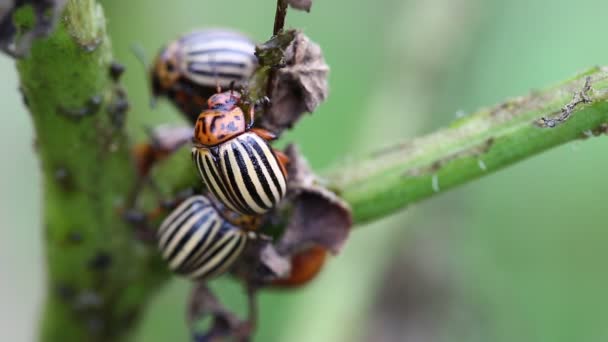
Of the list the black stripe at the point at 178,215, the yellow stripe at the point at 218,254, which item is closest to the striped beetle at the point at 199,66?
the black stripe at the point at 178,215

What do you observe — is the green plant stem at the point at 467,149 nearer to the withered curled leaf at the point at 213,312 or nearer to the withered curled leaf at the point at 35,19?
the withered curled leaf at the point at 213,312

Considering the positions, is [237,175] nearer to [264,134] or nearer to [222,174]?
[222,174]

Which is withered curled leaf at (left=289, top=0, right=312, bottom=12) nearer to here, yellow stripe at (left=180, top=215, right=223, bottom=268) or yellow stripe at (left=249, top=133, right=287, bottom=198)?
yellow stripe at (left=249, top=133, right=287, bottom=198)

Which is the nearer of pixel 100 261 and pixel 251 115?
pixel 251 115

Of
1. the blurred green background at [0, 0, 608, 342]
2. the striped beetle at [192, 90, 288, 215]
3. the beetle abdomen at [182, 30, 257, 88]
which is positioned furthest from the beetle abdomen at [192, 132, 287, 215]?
the blurred green background at [0, 0, 608, 342]

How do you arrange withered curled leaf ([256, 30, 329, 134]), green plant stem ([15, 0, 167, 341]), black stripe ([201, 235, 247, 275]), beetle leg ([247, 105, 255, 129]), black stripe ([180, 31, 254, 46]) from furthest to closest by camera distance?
black stripe ([180, 31, 254, 46]) < black stripe ([201, 235, 247, 275]) < beetle leg ([247, 105, 255, 129]) < green plant stem ([15, 0, 167, 341]) < withered curled leaf ([256, 30, 329, 134])

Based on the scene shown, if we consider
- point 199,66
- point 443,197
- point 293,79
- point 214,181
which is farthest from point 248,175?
point 443,197
